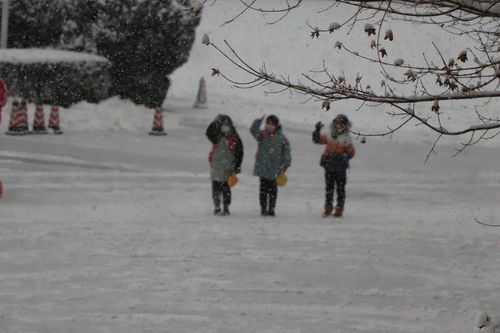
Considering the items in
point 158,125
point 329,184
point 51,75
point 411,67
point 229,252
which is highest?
point 51,75

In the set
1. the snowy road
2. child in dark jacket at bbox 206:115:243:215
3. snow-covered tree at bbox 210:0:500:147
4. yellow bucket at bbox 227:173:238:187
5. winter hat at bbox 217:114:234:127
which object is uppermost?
snow-covered tree at bbox 210:0:500:147

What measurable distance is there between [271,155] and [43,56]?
1271cm

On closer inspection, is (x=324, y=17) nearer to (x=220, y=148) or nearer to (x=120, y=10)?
(x=120, y=10)

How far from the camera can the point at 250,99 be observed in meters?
36.4

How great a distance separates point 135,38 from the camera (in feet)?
86.2

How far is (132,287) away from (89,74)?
16886 millimetres

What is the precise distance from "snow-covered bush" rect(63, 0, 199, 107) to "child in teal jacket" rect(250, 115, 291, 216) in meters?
13.2

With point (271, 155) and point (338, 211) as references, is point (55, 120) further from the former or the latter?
point (338, 211)

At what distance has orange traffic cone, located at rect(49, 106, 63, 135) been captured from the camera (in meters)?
21.2

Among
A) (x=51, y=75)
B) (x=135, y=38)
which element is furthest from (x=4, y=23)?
(x=135, y=38)

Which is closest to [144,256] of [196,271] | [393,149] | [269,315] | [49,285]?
[196,271]

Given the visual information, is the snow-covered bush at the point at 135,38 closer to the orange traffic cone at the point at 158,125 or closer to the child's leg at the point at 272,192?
the orange traffic cone at the point at 158,125

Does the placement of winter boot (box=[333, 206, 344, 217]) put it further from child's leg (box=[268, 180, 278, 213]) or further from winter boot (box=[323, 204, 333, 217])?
child's leg (box=[268, 180, 278, 213])

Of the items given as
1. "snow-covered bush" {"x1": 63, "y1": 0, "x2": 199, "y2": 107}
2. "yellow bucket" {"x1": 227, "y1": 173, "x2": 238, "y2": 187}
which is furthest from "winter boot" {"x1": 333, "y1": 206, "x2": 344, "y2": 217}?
"snow-covered bush" {"x1": 63, "y1": 0, "x2": 199, "y2": 107}
